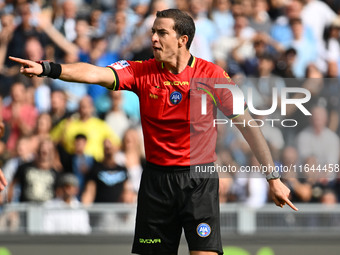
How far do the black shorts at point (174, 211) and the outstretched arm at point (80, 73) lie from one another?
2.83ft

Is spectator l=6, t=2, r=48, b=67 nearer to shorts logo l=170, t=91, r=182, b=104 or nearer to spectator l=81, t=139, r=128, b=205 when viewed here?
spectator l=81, t=139, r=128, b=205

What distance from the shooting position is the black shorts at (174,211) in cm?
585

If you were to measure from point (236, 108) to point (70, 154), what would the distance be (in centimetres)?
410

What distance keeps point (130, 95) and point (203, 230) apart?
4.54 meters

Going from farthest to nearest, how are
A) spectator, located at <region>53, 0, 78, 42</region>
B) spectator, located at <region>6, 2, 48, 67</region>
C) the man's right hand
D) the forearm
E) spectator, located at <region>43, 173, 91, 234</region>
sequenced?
spectator, located at <region>53, 0, 78, 42</region>, spectator, located at <region>6, 2, 48, 67</region>, spectator, located at <region>43, 173, 91, 234</region>, the forearm, the man's right hand

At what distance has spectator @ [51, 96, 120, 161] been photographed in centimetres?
957

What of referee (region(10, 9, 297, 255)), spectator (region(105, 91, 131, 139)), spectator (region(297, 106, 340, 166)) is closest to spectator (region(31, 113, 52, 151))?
spectator (region(105, 91, 131, 139))

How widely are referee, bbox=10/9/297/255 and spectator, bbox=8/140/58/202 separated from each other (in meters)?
3.27

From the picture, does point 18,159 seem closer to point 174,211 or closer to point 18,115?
point 18,115

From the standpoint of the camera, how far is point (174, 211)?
5.91 m

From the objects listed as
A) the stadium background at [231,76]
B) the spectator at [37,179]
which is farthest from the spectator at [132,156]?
the spectator at [37,179]

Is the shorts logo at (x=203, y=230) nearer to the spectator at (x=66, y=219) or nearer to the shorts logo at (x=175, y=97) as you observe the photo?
the shorts logo at (x=175, y=97)

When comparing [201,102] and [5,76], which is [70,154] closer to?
[5,76]

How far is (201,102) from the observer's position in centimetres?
591
